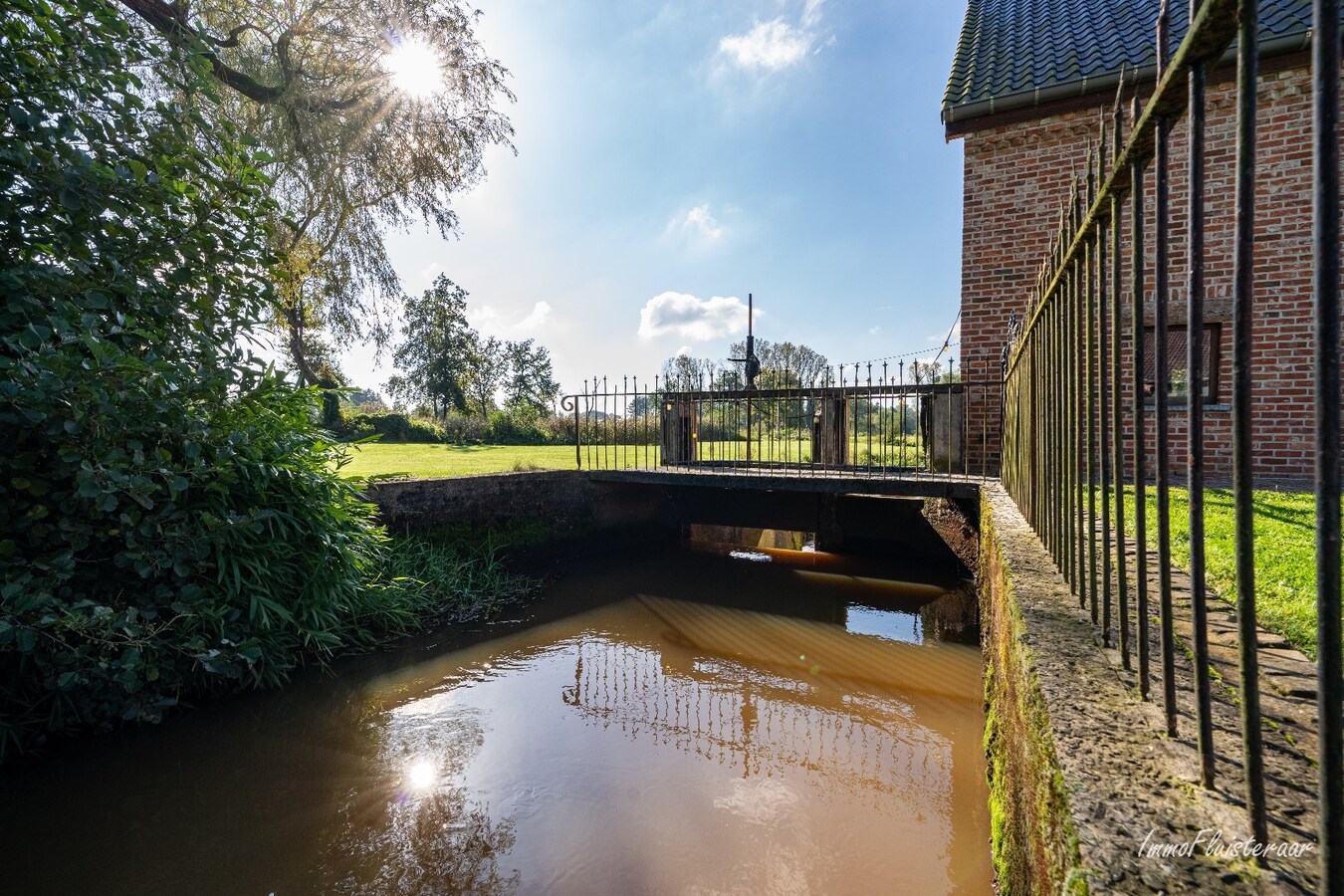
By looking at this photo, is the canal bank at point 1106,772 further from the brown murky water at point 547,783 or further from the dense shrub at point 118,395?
the dense shrub at point 118,395

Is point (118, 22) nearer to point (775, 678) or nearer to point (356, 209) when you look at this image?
point (775, 678)

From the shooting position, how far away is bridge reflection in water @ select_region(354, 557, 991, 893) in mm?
2342

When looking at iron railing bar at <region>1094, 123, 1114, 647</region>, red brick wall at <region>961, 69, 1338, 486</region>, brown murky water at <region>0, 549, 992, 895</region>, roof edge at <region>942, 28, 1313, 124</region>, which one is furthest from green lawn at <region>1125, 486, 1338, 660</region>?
roof edge at <region>942, 28, 1313, 124</region>

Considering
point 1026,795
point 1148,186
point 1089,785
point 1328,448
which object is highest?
point 1148,186

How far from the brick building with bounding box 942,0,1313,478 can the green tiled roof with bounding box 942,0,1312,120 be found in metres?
0.02

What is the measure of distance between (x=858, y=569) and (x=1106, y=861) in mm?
7185

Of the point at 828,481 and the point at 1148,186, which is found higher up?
the point at 1148,186

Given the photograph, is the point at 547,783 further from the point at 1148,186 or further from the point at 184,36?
the point at 1148,186

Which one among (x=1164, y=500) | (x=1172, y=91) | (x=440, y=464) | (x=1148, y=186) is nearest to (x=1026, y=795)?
(x=1164, y=500)

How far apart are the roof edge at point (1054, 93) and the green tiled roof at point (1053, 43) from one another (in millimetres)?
11

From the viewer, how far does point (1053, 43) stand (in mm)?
7613

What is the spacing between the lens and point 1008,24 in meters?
8.51

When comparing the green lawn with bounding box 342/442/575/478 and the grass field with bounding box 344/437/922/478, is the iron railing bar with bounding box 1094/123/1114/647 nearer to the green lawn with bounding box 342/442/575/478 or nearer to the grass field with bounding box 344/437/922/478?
the grass field with bounding box 344/437/922/478

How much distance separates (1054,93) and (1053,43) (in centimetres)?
170
